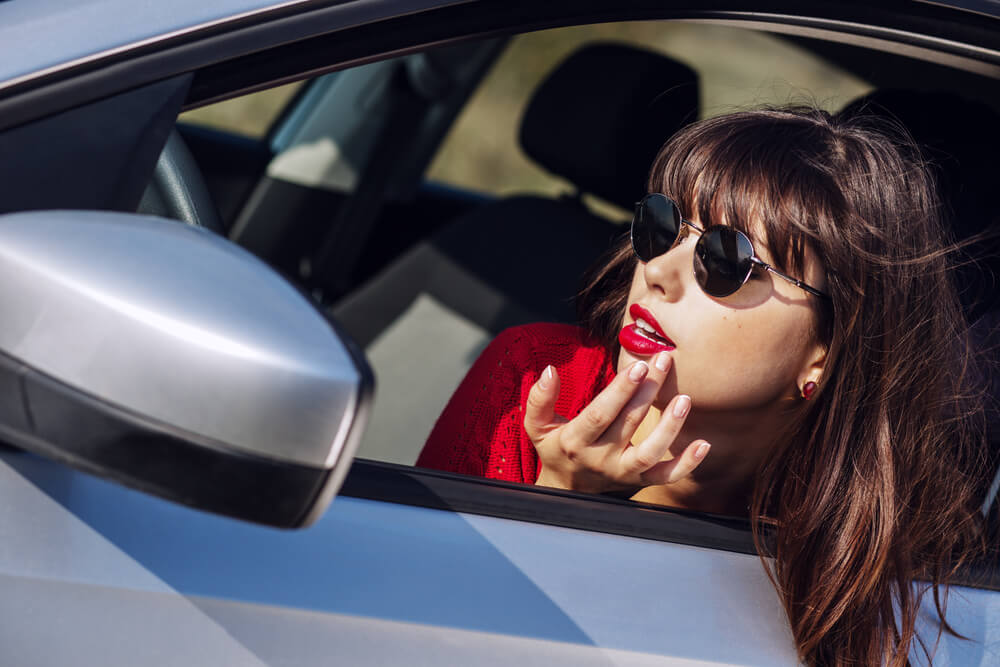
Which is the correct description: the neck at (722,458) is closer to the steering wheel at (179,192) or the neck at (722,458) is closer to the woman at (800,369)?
the woman at (800,369)

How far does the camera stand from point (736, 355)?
131 centimetres

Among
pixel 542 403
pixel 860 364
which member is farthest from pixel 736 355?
pixel 542 403

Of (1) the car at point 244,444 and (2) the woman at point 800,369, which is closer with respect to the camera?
(1) the car at point 244,444

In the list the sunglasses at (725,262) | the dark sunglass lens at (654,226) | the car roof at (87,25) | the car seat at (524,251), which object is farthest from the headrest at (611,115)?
the car roof at (87,25)

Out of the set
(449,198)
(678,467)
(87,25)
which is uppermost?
(87,25)

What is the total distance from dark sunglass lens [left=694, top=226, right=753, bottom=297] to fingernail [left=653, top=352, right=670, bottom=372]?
102 mm

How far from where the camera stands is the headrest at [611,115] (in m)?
2.12

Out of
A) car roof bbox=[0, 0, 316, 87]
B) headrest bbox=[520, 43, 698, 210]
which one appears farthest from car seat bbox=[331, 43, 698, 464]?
car roof bbox=[0, 0, 316, 87]

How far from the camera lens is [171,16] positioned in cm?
94

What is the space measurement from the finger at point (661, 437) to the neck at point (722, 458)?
0.67 ft

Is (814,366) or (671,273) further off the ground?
(671,273)

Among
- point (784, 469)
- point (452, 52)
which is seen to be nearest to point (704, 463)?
point (784, 469)

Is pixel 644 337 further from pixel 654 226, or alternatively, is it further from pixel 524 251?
pixel 524 251

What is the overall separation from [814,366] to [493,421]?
1.54 ft
